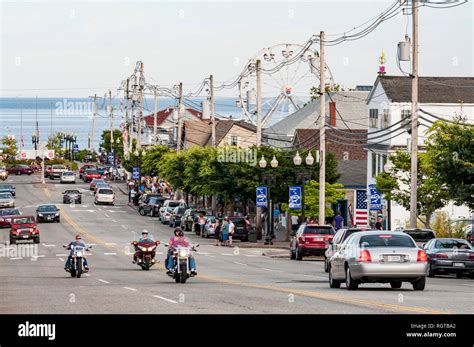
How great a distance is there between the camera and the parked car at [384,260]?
86.1 feet

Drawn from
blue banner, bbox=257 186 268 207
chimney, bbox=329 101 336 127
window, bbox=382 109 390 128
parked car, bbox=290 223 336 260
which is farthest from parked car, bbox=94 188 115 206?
parked car, bbox=290 223 336 260

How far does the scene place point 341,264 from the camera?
91.8ft

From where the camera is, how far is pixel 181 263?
1268 inches

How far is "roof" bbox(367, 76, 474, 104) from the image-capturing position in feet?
236

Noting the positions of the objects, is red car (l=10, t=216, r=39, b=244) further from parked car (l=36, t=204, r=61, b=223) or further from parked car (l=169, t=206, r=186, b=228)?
parked car (l=169, t=206, r=186, b=228)

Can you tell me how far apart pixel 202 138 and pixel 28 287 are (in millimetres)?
103429

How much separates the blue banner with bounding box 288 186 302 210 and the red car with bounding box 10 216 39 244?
1499 cm

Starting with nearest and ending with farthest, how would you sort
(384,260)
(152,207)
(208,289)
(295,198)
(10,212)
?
1. (384,260)
2. (208,289)
3. (295,198)
4. (10,212)
5. (152,207)

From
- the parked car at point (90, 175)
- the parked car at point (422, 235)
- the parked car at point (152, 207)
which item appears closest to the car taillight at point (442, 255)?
the parked car at point (422, 235)

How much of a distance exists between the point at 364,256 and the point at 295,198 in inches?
1328

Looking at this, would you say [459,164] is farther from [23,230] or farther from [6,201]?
[6,201]

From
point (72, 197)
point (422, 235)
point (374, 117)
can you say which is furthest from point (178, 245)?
point (72, 197)

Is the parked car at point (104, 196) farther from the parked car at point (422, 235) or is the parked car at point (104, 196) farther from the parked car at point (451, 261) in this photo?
the parked car at point (451, 261)
